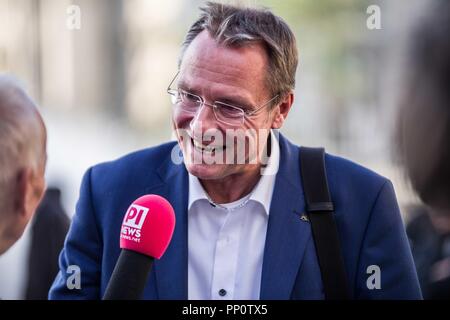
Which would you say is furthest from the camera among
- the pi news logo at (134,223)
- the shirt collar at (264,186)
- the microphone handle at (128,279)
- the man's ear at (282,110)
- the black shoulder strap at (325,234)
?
the man's ear at (282,110)

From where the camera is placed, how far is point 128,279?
1.26m

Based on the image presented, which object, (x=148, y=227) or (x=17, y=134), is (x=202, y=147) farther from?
(x=17, y=134)

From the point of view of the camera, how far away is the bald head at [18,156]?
2311mm

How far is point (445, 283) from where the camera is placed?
7.97 feet

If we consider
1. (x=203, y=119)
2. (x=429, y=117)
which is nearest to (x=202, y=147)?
(x=203, y=119)

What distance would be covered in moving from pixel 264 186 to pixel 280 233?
0.18 m

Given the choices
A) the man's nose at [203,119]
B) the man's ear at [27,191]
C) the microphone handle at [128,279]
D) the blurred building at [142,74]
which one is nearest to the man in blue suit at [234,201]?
the man's nose at [203,119]

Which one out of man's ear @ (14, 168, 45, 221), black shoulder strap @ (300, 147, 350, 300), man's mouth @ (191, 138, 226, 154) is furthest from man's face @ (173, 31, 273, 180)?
man's ear @ (14, 168, 45, 221)

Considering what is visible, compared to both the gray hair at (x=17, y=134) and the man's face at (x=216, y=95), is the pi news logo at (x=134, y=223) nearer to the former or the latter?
the man's face at (x=216, y=95)

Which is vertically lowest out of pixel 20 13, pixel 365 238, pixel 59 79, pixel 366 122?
pixel 365 238

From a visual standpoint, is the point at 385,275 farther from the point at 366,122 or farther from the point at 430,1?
the point at 430,1

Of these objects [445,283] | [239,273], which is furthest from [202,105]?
[445,283]

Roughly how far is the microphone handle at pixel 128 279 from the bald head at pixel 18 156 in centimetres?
118

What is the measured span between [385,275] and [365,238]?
138 millimetres
